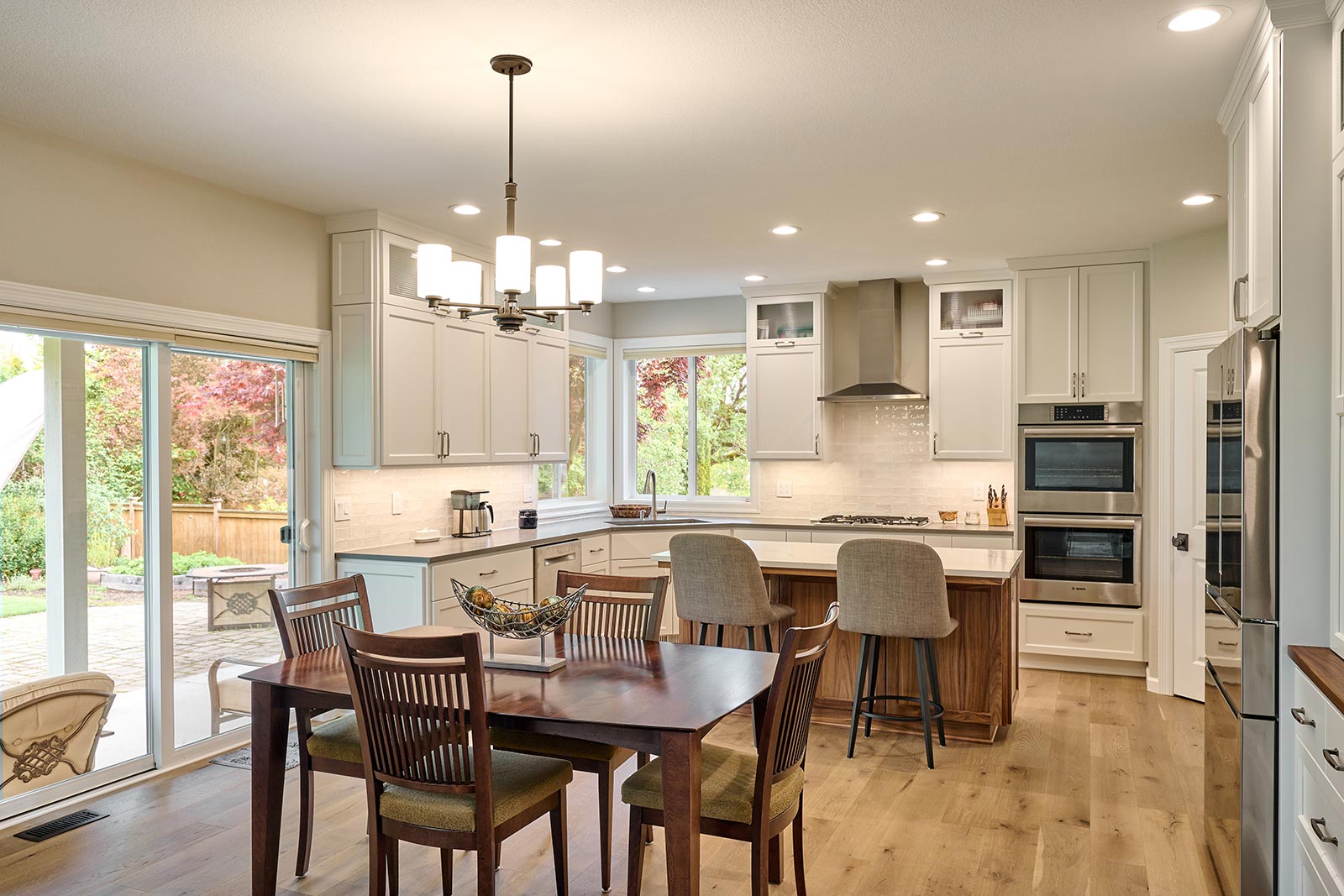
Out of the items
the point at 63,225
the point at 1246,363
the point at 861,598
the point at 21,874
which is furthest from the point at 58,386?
the point at 1246,363

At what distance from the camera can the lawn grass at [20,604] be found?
3395 millimetres

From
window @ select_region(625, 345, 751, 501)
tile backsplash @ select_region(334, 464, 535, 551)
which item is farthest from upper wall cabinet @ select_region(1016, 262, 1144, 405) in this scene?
tile backsplash @ select_region(334, 464, 535, 551)

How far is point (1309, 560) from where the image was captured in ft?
7.93

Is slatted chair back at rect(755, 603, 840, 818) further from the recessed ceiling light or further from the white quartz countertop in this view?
the recessed ceiling light

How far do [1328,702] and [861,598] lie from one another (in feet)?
7.16

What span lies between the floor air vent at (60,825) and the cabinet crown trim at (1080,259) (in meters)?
5.54

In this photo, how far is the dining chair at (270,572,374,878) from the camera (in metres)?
2.81

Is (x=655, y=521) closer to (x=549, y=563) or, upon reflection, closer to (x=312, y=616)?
(x=549, y=563)

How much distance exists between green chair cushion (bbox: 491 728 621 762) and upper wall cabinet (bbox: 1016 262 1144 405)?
4.13 m

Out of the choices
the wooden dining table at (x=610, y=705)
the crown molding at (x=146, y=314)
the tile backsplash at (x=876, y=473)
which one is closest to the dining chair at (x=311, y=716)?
the wooden dining table at (x=610, y=705)

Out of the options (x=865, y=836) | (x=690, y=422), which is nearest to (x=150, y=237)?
(x=865, y=836)

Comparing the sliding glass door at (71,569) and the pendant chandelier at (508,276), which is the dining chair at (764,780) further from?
the sliding glass door at (71,569)

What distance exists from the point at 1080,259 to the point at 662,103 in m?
3.59

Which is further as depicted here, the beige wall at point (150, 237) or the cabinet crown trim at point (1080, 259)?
the cabinet crown trim at point (1080, 259)
